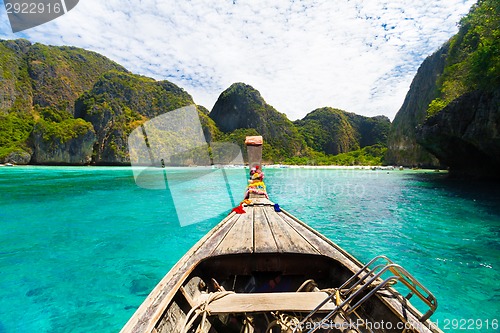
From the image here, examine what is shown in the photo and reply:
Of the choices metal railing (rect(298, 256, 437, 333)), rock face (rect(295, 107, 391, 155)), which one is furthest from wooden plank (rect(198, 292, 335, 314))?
rock face (rect(295, 107, 391, 155))

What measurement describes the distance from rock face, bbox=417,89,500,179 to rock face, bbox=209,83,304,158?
102401 millimetres

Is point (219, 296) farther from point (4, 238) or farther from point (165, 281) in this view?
point (4, 238)

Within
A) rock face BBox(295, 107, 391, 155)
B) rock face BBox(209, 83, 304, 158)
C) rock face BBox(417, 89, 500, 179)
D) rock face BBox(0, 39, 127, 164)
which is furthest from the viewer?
rock face BBox(295, 107, 391, 155)

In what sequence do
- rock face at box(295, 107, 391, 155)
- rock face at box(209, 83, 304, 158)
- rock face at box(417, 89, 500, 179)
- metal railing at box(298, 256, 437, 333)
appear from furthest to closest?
rock face at box(295, 107, 391, 155) < rock face at box(209, 83, 304, 158) < rock face at box(417, 89, 500, 179) < metal railing at box(298, 256, 437, 333)

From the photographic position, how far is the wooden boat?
217 centimetres

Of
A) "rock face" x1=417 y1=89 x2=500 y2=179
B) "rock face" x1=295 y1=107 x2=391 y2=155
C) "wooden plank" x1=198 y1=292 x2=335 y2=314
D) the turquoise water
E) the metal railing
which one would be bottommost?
the turquoise water

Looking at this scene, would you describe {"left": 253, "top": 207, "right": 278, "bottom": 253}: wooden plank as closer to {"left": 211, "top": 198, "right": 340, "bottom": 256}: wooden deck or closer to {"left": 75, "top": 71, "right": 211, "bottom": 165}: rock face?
{"left": 211, "top": 198, "right": 340, "bottom": 256}: wooden deck

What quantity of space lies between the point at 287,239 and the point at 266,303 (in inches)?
69.1

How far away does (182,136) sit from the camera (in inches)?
3814

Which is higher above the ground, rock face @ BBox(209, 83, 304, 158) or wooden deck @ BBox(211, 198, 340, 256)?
rock face @ BBox(209, 83, 304, 158)

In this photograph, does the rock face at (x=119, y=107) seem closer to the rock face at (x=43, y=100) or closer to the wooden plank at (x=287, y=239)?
the rock face at (x=43, y=100)

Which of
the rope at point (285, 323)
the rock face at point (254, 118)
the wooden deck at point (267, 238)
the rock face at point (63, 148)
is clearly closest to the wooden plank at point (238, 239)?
the wooden deck at point (267, 238)

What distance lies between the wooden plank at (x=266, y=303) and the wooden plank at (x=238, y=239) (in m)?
1.00

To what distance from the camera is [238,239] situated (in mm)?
4148
